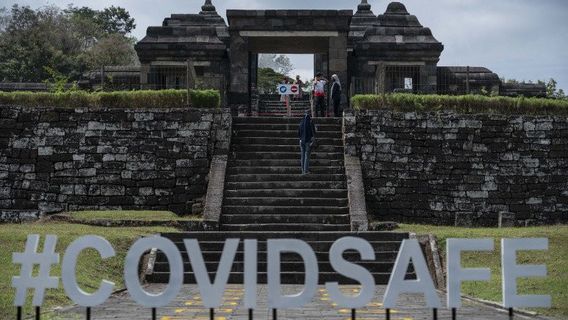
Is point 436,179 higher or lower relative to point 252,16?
lower

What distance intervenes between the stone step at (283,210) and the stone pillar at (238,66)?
8.02m

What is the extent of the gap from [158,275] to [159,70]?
45.2 ft

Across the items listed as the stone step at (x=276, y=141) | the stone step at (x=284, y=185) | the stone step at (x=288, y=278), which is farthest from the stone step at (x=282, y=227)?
the stone step at (x=276, y=141)

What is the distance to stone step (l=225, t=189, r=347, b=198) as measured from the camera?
17.6 meters

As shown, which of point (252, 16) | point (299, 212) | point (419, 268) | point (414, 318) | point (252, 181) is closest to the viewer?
point (419, 268)

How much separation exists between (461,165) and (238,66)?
7938mm

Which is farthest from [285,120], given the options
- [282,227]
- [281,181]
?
[282,227]

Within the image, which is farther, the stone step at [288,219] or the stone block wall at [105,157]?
the stone block wall at [105,157]

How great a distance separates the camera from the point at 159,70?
26.4 m

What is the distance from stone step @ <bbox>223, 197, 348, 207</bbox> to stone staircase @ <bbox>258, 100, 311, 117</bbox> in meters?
10.2

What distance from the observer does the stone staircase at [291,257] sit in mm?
13625

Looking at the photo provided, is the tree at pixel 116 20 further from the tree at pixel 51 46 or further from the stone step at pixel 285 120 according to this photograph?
the stone step at pixel 285 120

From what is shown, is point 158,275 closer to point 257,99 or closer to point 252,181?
point 252,181

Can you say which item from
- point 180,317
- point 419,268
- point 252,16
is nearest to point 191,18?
point 252,16
